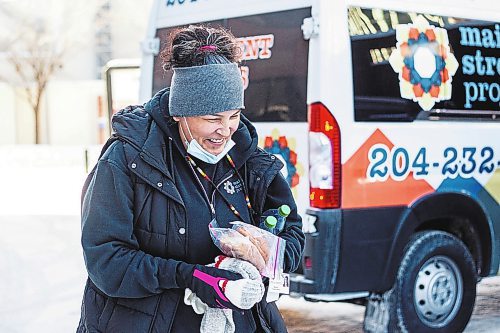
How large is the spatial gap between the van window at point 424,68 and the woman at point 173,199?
2.62 m

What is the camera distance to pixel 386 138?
17.0ft

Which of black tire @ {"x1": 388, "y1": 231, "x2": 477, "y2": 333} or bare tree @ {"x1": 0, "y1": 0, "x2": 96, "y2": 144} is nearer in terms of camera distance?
black tire @ {"x1": 388, "y1": 231, "x2": 477, "y2": 333}

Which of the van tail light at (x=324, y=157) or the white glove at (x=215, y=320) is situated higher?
the van tail light at (x=324, y=157)

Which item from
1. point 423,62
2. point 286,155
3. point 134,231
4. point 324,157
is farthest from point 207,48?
point 423,62

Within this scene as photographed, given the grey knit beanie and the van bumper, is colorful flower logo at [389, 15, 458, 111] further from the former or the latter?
the grey knit beanie

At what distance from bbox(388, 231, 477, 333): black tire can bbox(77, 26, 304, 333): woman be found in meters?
2.86

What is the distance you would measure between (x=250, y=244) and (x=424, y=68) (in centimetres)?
331

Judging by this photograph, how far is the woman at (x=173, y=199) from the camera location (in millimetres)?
2373

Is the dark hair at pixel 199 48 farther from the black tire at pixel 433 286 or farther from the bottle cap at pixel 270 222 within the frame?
the black tire at pixel 433 286

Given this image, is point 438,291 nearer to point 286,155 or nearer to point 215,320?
point 286,155

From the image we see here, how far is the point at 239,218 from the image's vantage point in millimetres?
2586

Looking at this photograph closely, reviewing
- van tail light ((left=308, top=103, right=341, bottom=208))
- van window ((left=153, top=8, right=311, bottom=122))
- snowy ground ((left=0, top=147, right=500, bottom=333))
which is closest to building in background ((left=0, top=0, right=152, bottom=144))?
snowy ground ((left=0, top=147, right=500, bottom=333))

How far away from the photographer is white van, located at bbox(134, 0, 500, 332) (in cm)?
501

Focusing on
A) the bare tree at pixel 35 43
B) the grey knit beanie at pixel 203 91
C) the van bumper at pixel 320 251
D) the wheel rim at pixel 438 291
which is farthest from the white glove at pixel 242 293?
the bare tree at pixel 35 43
